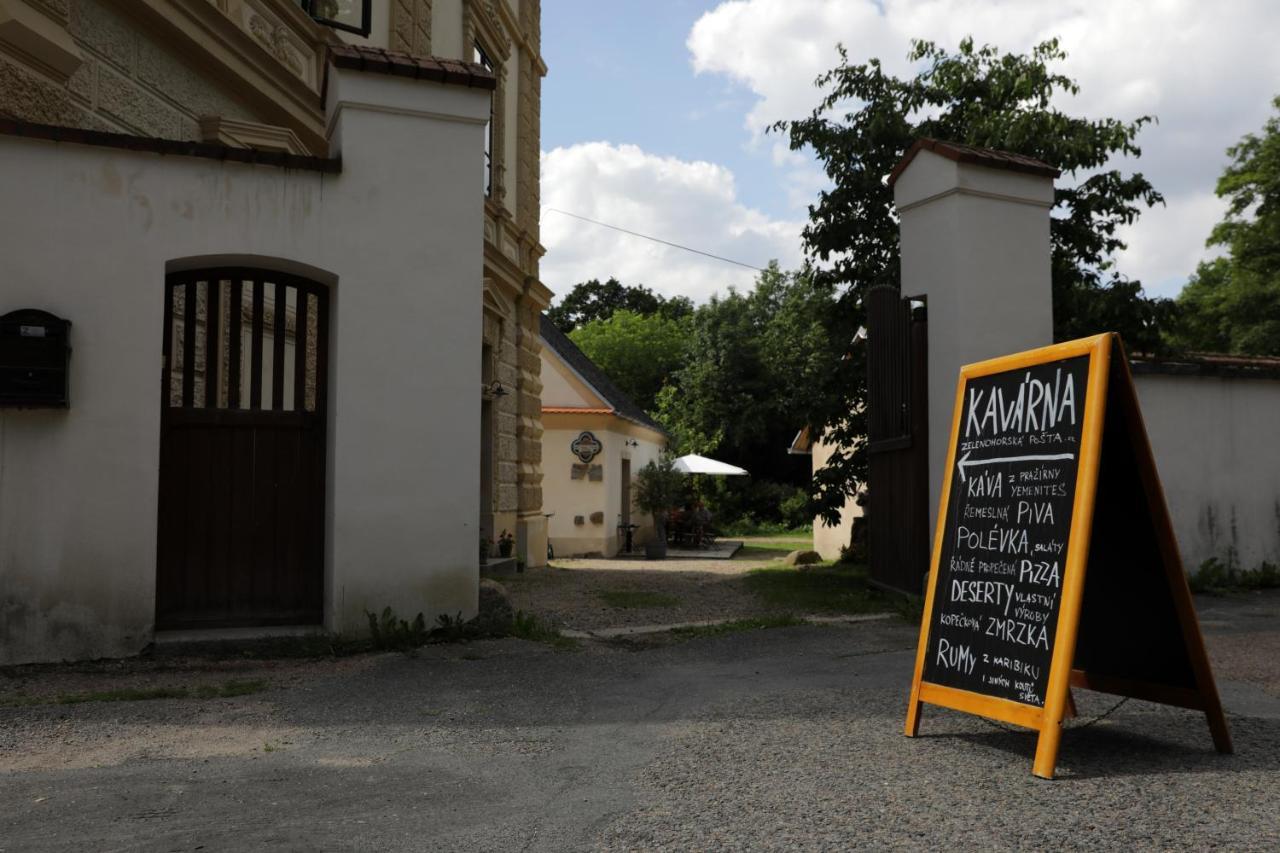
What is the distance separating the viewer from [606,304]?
2247 inches

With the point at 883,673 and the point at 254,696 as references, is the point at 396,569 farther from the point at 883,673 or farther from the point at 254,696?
the point at 883,673

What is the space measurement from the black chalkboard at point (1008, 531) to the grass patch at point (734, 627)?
3054 millimetres

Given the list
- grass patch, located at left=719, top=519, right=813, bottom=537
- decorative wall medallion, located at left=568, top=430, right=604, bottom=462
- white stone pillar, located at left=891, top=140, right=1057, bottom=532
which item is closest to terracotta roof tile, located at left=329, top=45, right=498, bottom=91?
white stone pillar, located at left=891, top=140, right=1057, bottom=532

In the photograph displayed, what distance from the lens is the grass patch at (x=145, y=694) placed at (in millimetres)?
5016

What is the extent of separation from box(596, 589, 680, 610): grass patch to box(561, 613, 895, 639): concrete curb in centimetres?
133

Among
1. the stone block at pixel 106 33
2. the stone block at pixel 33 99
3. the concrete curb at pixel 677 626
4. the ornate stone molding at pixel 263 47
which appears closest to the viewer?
the stone block at pixel 33 99

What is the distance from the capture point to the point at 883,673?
5.71m

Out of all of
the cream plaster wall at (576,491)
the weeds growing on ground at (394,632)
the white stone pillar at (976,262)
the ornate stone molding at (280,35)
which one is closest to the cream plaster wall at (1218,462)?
the white stone pillar at (976,262)

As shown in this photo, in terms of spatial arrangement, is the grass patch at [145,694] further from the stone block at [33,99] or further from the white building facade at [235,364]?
the stone block at [33,99]

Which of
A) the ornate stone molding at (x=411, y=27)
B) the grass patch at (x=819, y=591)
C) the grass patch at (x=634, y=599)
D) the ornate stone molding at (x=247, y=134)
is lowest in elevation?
the grass patch at (x=634, y=599)

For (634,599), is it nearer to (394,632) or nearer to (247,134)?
(394,632)

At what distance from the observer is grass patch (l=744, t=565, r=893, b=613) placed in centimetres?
855

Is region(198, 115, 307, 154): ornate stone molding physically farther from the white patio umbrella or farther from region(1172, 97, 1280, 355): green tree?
region(1172, 97, 1280, 355): green tree

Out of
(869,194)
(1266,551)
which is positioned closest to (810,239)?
(869,194)
